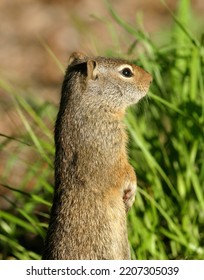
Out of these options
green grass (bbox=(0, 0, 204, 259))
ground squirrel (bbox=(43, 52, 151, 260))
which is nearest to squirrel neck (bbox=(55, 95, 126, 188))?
ground squirrel (bbox=(43, 52, 151, 260))

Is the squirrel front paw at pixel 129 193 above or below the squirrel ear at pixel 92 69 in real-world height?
below

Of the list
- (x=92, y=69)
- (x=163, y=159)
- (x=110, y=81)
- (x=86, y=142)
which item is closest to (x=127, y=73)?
(x=110, y=81)

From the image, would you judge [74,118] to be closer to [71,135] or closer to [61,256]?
[71,135]

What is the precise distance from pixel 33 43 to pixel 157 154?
424cm

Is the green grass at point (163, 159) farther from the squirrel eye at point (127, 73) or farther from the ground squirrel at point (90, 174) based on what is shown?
the ground squirrel at point (90, 174)

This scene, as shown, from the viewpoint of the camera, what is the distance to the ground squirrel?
4.13 meters

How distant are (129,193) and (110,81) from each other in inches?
19.4

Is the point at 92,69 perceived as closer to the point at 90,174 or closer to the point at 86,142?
the point at 86,142

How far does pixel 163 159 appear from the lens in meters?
5.10

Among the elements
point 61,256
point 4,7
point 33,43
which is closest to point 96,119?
point 61,256

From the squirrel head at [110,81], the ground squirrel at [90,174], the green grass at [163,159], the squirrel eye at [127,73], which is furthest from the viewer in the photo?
the green grass at [163,159]

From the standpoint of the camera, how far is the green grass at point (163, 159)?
4773mm

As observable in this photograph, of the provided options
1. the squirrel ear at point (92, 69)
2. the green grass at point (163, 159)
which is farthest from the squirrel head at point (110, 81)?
the green grass at point (163, 159)

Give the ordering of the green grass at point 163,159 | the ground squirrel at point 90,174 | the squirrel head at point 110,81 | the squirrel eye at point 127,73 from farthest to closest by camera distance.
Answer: the green grass at point 163,159, the squirrel eye at point 127,73, the squirrel head at point 110,81, the ground squirrel at point 90,174
